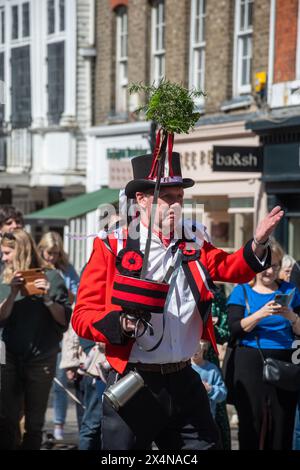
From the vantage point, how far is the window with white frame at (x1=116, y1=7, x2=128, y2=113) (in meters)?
20.3

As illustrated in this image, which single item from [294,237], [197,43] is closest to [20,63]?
[197,43]

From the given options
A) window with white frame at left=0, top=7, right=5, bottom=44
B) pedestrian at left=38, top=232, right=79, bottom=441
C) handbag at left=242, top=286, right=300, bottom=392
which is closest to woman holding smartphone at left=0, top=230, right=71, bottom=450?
pedestrian at left=38, top=232, right=79, bottom=441

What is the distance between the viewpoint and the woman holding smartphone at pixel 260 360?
7547 mm

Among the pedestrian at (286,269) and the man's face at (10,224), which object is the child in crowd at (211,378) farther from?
the man's face at (10,224)

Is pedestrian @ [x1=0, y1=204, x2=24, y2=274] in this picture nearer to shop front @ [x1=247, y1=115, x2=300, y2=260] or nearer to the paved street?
the paved street

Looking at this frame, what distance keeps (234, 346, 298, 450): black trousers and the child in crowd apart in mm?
203

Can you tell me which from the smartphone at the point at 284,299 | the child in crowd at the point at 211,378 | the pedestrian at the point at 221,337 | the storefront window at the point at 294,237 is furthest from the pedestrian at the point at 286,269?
the storefront window at the point at 294,237

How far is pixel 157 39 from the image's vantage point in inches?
756

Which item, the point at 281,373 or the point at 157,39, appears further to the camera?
the point at 157,39

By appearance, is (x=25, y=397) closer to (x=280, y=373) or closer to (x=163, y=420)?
(x=280, y=373)

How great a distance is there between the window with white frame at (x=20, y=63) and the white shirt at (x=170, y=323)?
1813 centimetres

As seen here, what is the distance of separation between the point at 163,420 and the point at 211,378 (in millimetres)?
2241

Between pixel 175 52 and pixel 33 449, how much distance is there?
11.5 m

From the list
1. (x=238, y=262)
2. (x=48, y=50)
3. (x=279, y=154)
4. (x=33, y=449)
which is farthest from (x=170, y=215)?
(x=48, y=50)
